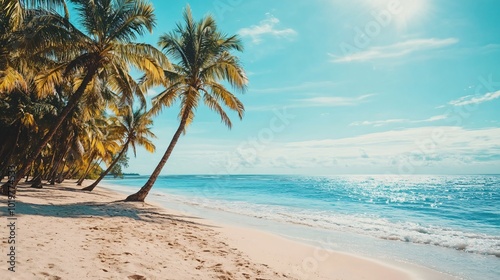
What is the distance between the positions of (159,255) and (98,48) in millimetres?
8968

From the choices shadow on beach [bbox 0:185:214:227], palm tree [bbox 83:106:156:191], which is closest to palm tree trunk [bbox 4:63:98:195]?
shadow on beach [bbox 0:185:214:227]

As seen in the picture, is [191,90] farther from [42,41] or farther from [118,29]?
[42,41]

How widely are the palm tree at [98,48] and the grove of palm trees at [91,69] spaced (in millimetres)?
35

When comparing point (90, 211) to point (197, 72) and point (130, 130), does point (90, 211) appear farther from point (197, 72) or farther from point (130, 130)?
point (130, 130)

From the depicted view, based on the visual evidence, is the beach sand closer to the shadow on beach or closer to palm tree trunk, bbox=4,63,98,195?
the shadow on beach

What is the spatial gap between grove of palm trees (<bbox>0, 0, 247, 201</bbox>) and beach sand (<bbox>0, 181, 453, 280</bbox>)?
4.91m

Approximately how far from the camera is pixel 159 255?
518 cm

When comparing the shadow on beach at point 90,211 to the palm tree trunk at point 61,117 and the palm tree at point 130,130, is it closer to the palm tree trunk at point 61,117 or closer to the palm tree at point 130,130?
the palm tree trunk at point 61,117

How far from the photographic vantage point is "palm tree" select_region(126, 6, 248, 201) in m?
14.1

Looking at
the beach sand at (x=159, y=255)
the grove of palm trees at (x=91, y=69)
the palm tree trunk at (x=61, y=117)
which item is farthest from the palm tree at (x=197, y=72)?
the beach sand at (x=159, y=255)

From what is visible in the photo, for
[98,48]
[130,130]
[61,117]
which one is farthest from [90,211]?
[130,130]

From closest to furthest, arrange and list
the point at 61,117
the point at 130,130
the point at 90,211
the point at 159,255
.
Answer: the point at 159,255
the point at 90,211
the point at 61,117
the point at 130,130

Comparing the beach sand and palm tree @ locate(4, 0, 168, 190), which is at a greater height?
palm tree @ locate(4, 0, 168, 190)

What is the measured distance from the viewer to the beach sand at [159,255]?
4055 millimetres
